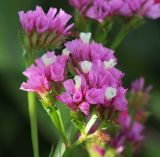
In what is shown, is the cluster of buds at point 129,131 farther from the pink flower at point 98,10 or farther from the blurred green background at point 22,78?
the blurred green background at point 22,78

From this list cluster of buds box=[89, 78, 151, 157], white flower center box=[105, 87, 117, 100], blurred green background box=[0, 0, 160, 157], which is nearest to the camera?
white flower center box=[105, 87, 117, 100]

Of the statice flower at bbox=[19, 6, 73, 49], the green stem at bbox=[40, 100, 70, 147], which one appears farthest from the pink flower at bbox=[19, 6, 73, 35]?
the green stem at bbox=[40, 100, 70, 147]

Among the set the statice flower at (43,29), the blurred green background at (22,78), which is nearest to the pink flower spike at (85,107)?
the statice flower at (43,29)

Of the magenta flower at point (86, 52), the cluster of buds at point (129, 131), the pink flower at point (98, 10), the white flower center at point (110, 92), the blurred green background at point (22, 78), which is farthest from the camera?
the blurred green background at point (22, 78)

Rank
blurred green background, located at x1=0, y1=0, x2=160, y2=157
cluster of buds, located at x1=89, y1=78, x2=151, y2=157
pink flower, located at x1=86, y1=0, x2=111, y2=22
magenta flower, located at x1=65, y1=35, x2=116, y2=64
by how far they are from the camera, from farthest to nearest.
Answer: blurred green background, located at x1=0, y1=0, x2=160, y2=157 < cluster of buds, located at x1=89, y1=78, x2=151, y2=157 < pink flower, located at x1=86, y1=0, x2=111, y2=22 < magenta flower, located at x1=65, y1=35, x2=116, y2=64

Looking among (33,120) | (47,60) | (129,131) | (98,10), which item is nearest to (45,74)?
(47,60)

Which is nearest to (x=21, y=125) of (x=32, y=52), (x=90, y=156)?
(x=90, y=156)

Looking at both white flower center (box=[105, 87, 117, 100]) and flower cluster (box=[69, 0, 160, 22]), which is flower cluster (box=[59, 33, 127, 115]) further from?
flower cluster (box=[69, 0, 160, 22])
